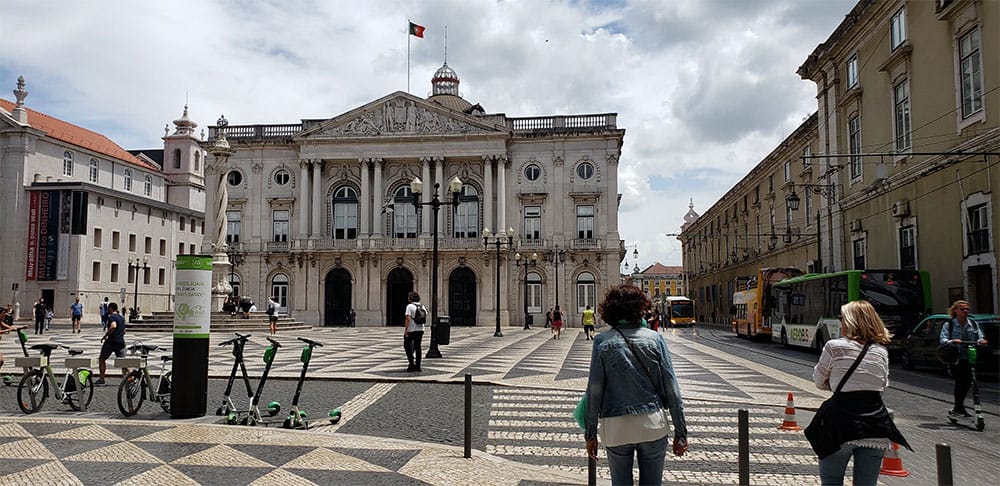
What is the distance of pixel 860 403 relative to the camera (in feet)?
15.6

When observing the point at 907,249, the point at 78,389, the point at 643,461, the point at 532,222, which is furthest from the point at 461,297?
the point at 643,461

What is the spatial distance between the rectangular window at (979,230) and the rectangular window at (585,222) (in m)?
33.2

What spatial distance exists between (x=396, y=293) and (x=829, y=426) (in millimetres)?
50187

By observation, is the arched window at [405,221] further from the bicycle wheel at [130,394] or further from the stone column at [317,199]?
the bicycle wheel at [130,394]

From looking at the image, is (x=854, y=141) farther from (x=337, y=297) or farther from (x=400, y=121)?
(x=337, y=297)

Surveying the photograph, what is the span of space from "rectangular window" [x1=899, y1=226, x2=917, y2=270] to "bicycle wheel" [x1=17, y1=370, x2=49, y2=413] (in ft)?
80.4

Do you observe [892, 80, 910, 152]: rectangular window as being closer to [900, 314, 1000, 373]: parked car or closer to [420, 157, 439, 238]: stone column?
[900, 314, 1000, 373]: parked car

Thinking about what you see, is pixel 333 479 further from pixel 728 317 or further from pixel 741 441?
pixel 728 317

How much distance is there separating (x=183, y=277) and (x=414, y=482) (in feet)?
18.2

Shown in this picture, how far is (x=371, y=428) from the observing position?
956 cm

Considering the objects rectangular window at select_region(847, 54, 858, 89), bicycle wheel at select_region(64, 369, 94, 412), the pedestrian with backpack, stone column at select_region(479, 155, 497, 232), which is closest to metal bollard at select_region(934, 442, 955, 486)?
bicycle wheel at select_region(64, 369, 94, 412)

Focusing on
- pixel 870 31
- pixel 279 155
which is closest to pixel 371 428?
pixel 870 31

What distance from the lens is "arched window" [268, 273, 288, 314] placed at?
5462 cm

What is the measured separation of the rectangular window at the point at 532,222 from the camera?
177 feet
